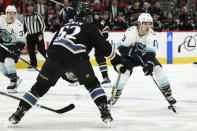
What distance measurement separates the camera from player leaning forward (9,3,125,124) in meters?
3.05

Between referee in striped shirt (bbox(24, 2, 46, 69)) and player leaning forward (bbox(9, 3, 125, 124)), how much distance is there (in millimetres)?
4563

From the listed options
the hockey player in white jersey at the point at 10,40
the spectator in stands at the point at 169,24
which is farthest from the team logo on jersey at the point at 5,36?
the spectator in stands at the point at 169,24

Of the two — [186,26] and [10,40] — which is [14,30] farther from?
[186,26]

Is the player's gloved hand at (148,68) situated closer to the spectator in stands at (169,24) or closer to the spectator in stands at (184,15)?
the spectator in stands at (169,24)

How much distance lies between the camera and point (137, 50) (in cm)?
393

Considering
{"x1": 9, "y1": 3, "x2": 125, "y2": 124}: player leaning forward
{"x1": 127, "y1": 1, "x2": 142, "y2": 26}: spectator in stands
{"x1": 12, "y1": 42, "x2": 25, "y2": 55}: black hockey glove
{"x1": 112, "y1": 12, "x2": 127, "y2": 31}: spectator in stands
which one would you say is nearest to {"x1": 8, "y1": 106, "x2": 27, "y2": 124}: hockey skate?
{"x1": 9, "y1": 3, "x2": 125, "y2": 124}: player leaning forward

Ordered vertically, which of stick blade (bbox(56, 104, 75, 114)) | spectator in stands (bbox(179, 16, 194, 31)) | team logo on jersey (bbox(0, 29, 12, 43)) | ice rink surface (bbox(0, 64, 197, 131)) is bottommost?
ice rink surface (bbox(0, 64, 197, 131))

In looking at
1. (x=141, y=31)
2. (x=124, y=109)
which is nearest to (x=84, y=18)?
(x=141, y=31)

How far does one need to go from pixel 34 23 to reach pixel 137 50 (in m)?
4.06

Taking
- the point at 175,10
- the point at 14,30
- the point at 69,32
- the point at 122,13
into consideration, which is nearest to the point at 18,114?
the point at 69,32

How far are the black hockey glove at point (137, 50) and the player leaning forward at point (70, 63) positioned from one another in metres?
0.83

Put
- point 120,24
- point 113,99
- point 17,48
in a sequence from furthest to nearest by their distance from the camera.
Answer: point 120,24 < point 17,48 < point 113,99

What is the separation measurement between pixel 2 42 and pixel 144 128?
8.60 ft

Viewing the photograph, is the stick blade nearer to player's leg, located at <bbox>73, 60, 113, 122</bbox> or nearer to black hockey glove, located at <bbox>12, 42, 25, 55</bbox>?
player's leg, located at <bbox>73, 60, 113, 122</bbox>
